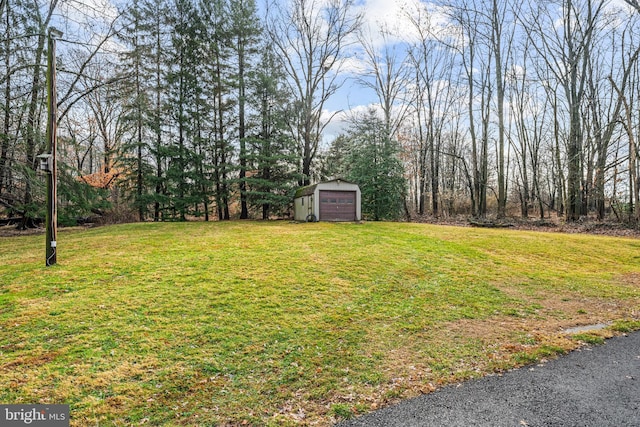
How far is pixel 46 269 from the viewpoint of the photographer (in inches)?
231

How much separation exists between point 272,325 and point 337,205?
1247cm

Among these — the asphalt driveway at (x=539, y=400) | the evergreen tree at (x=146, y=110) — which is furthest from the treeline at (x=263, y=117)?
the asphalt driveway at (x=539, y=400)

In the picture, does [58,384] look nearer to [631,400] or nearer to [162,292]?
[162,292]

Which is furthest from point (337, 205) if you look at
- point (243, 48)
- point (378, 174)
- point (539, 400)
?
point (539, 400)

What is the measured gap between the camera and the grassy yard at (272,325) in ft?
8.64

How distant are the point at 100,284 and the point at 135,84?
14493 mm

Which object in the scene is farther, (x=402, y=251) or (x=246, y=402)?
(x=402, y=251)

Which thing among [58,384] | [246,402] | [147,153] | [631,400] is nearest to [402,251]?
[631,400]

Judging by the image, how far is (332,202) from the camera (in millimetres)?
16062

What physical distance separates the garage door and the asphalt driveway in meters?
13.0

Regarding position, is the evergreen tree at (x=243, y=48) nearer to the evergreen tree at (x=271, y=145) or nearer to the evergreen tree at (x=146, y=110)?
the evergreen tree at (x=271, y=145)

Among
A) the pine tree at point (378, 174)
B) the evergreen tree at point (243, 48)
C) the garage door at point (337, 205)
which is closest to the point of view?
the garage door at point (337, 205)

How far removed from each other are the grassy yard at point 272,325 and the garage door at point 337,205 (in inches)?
327

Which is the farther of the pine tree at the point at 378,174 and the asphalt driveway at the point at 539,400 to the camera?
the pine tree at the point at 378,174
